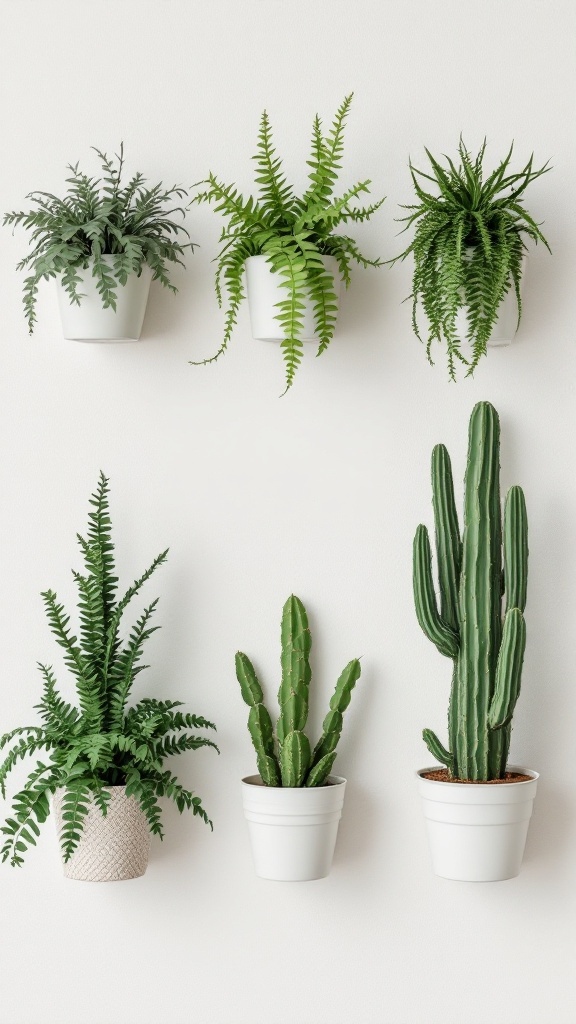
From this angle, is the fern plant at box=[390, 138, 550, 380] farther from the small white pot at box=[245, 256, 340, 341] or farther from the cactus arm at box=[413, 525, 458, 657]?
the cactus arm at box=[413, 525, 458, 657]

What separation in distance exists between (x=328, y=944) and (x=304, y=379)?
3.00ft

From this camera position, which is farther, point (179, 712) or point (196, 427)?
point (196, 427)

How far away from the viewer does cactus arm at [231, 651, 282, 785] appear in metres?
1.51

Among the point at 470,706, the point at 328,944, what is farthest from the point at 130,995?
the point at 470,706

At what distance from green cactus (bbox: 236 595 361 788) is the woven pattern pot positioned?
8.5 inches

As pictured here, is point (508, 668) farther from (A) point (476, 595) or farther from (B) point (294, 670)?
(B) point (294, 670)

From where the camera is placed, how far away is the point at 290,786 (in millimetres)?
1491

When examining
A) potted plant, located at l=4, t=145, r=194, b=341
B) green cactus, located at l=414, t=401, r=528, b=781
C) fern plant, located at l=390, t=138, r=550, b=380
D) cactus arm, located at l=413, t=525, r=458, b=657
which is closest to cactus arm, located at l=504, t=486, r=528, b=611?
green cactus, located at l=414, t=401, r=528, b=781

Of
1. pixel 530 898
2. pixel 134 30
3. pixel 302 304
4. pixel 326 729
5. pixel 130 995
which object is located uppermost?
pixel 134 30

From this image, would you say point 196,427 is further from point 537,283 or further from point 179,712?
point 537,283

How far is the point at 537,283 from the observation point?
159 centimetres

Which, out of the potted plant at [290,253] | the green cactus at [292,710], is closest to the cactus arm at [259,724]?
the green cactus at [292,710]

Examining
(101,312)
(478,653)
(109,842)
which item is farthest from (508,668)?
(101,312)

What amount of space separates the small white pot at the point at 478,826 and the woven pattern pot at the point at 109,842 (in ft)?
1.44
